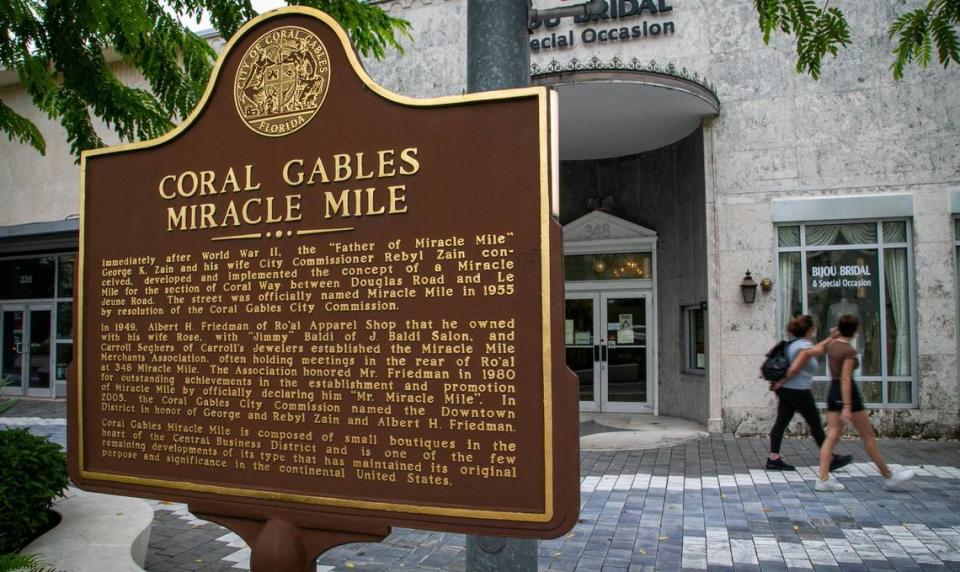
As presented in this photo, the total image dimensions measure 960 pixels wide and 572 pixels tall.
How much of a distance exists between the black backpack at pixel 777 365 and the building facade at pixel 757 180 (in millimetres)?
3106

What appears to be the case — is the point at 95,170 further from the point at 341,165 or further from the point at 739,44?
the point at 739,44

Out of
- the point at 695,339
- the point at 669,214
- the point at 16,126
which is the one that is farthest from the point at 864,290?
the point at 16,126

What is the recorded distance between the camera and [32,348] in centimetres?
1945

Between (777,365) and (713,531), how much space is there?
288 cm

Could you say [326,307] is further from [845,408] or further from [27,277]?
[27,277]

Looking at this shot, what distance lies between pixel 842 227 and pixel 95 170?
1097 cm

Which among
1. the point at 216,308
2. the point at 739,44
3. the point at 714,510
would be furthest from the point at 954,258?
the point at 216,308

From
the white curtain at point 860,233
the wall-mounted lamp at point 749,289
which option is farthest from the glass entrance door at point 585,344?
the white curtain at point 860,233

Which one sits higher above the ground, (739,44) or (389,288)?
(739,44)

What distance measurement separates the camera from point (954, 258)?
1073cm

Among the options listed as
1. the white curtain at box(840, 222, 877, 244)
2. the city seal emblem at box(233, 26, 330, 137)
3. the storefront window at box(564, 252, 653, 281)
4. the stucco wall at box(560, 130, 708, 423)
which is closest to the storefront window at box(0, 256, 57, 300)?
the storefront window at box(564, 252, 653, 281)

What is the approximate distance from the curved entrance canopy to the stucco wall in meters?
0.49

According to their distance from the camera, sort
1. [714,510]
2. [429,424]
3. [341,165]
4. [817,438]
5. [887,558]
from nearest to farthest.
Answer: [429,424] < [341,165] < [887,558] < [714,510] < [817,438]

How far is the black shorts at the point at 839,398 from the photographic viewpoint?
726 cm
